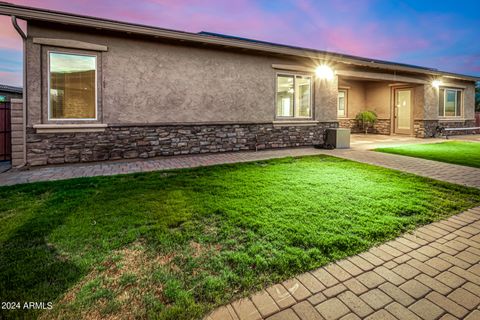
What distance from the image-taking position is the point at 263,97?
29.0 ft

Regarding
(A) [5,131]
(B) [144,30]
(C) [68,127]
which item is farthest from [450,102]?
(A) [5,131]

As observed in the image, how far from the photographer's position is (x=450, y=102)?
579 inches

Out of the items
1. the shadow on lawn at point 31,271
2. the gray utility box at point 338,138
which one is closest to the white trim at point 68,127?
the shadow on lawn at point 31,271

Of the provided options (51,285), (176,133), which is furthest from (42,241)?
(176,133)

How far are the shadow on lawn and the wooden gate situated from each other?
5.89 m

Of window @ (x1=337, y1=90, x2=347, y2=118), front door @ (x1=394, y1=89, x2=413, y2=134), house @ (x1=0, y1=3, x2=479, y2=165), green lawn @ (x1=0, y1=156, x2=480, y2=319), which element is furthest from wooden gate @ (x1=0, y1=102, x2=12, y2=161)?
front door @ (x1=394, y1=89, x2=413, y2=134)

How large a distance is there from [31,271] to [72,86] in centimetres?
571

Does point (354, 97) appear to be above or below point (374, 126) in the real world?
above

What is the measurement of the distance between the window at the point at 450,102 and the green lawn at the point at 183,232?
1231 centimetres

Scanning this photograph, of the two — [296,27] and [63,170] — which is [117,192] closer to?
[63,170]

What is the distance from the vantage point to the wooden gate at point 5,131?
22.8ft

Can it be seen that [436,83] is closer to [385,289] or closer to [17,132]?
[385,289]

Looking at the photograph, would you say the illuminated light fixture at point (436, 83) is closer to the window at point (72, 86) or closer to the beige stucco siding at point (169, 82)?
the beige stucco siding at point (169, 82)

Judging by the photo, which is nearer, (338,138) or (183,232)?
(183,232)
